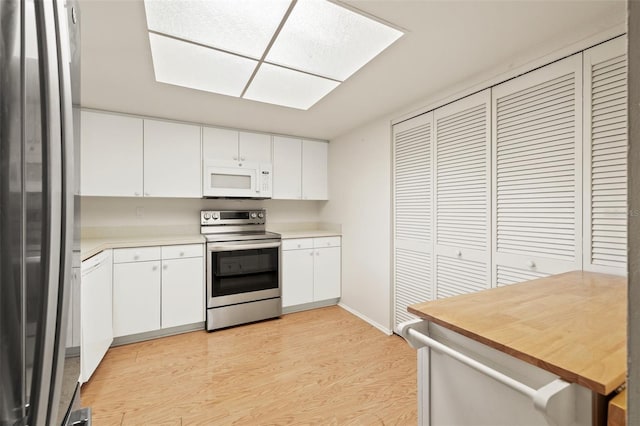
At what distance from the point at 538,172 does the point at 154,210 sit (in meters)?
3.45

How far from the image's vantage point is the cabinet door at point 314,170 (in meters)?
3.64

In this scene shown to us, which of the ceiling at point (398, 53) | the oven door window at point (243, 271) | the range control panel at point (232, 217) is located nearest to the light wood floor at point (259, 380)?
the oven door window at point (243, 271)

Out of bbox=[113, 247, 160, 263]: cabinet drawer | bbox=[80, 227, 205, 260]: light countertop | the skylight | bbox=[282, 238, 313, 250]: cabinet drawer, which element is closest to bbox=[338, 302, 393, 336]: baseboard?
bbox=[282, 238, 313, 250]: cabinet drawer

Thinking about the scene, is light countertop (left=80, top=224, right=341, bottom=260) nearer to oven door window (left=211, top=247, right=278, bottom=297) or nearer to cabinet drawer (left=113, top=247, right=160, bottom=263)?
cabinet drawer (left=113, top=247, right=160, bottom=263)

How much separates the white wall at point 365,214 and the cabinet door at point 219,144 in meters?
1.26

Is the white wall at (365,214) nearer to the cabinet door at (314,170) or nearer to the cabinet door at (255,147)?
the cabinet door at (314,170)

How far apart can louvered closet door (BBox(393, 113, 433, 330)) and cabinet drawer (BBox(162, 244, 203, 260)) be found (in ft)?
6.42

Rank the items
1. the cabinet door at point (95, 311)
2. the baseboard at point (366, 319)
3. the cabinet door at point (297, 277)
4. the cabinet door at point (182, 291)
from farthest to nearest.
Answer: the cabinet door at point (297, 277) < the baseboard at point (366, 319) < the cabinet door at point (182, 291) < the cabinet door at point (95, 311)

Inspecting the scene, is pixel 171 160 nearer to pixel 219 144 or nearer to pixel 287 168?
pixel 219 144

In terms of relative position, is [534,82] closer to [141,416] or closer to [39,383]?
[39,383]

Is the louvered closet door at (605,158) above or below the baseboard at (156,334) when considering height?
above

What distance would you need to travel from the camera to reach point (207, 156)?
3.06 meters

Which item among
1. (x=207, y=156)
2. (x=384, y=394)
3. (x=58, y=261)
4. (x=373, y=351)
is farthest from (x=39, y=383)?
(x=207, y=156)

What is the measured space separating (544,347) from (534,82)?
1.65 meters
